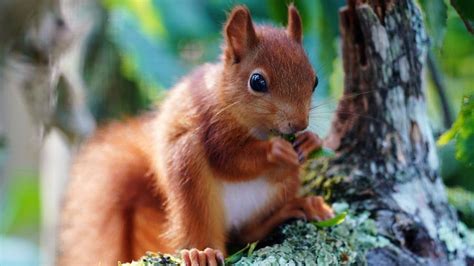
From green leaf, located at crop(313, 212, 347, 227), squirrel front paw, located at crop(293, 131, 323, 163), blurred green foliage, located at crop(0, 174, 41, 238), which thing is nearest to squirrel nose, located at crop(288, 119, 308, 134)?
squirrel front paw, located at crop(293, 131, 323, 163)

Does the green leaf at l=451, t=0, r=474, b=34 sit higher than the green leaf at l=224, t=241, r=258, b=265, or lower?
higher

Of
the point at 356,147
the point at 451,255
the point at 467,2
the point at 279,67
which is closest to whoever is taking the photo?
the point at 467,2

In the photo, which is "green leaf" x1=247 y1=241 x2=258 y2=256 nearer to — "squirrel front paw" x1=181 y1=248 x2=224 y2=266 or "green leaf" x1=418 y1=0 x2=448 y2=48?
"squirrel front paw" x1=181 y1=248 x2=224 y2=266

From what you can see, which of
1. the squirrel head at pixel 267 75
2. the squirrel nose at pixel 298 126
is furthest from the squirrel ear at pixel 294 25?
the squirrel nose at pixel 298 126

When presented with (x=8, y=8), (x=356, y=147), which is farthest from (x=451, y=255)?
(x=8, y=8)

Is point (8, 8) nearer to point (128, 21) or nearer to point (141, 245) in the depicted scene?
point (128, 21)

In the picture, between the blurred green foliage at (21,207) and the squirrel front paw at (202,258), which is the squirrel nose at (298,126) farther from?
the blurred green foliage at (21,207)
